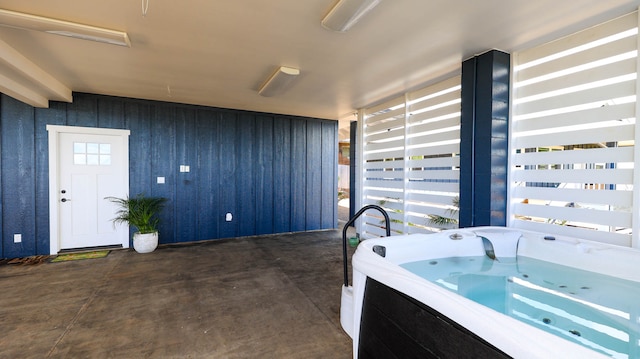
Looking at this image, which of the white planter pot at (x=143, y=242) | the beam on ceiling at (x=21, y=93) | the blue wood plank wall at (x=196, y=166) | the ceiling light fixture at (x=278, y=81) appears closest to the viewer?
the beam on ceiling at (x=21, y=93)

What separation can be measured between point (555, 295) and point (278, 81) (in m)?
3.51

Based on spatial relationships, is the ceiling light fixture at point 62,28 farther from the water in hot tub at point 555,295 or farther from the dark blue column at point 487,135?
the dark blue column at point 487,135

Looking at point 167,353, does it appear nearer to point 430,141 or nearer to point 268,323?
point 268,323

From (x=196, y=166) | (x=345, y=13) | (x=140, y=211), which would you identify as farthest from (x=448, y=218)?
(x=140, y=211)

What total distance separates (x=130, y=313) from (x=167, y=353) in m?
0.83

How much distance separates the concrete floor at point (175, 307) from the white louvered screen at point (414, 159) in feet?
4.24

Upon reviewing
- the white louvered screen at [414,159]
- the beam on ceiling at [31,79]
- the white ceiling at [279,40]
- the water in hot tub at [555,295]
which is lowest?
the water in hot tub at [555,295]

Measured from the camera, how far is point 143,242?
4.38 metres

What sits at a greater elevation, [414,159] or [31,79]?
[31,79]

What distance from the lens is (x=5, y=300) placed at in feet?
Answer: 8.86

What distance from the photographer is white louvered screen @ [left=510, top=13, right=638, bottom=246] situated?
2191 mm

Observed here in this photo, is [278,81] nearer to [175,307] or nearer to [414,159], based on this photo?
[414,159]

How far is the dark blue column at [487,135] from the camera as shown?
2.83 meters

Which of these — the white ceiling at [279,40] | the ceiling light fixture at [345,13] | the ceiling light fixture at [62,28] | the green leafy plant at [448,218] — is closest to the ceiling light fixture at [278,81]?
the white ceiling at [279,40]
